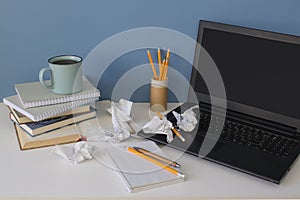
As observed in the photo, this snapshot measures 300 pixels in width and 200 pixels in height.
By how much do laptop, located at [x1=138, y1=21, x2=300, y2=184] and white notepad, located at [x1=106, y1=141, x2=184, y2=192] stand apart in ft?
0.35

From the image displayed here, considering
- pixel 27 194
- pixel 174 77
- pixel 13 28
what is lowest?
pixel 27 194

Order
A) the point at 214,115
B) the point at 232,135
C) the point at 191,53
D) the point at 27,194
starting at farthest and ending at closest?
1. the point at 191,53
2. the point at 214,115
3. the point at 232,135
4. the point at 27,194

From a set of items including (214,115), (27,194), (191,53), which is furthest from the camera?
(191,53)

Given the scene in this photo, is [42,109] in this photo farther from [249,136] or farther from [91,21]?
[249,136]

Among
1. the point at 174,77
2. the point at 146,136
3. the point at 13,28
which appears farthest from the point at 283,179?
the point at 13,28

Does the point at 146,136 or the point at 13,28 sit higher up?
the point at 13,28

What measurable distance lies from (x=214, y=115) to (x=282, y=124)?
20 centimetres

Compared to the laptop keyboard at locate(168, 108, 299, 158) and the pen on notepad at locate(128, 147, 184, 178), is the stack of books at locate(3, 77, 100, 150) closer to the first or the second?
the pen on notepad at locate(128, 147, 184, 178)

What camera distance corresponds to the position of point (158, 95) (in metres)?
1.27

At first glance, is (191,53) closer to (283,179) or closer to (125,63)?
(125,63)

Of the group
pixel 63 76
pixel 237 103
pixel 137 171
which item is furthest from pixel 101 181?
pixel 237 103

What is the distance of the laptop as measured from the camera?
103 centimetres

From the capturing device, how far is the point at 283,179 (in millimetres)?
941

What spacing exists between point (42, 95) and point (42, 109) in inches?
2.4
